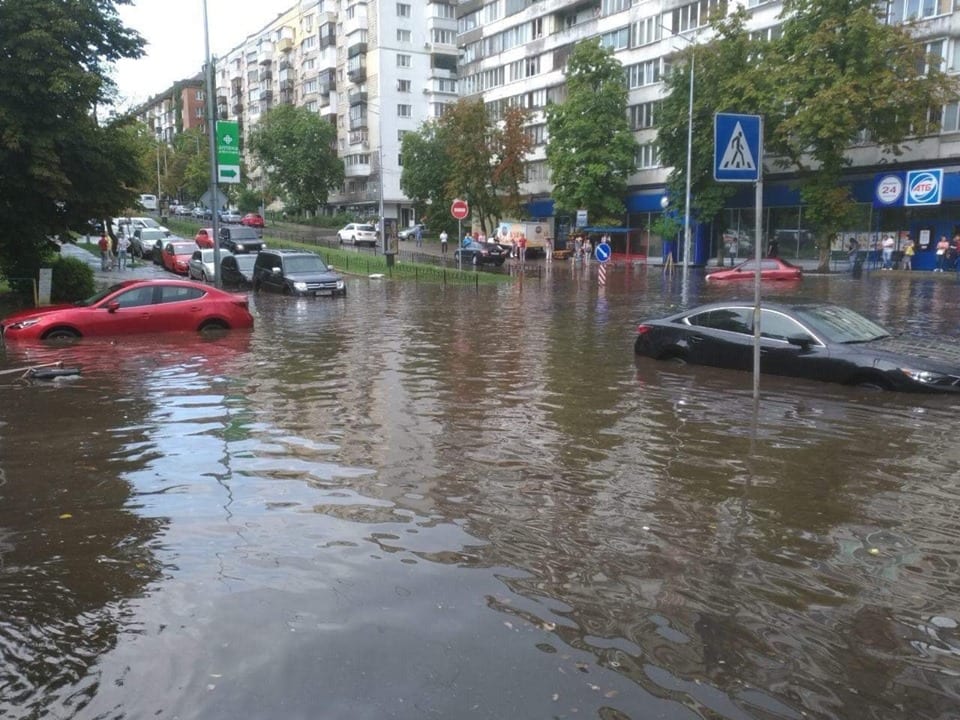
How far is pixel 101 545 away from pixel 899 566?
5.28m

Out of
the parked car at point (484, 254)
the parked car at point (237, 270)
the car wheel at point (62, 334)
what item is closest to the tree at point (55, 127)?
the car wheel at point (62, 334)

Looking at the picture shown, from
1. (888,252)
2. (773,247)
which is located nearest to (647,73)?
(773,247)

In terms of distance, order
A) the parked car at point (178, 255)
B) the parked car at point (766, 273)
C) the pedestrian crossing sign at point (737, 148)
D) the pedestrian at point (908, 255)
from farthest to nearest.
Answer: the pedestrian at point (908, 255)
the parked car at point (178, 255)
the parked car at point (766, 273)
the pedestrian crossing sign at point (737, 148)

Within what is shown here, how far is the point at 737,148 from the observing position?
30.2 ft

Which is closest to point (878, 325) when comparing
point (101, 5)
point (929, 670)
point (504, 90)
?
point (929, 670)

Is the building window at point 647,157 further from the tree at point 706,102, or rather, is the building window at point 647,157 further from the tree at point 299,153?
the tree at point 299,153

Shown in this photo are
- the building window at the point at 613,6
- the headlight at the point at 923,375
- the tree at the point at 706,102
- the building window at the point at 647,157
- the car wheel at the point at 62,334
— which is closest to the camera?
the headlight at the point at 923,375

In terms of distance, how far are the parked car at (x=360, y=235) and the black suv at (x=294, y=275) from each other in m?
32.4

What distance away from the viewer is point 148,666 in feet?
13.8

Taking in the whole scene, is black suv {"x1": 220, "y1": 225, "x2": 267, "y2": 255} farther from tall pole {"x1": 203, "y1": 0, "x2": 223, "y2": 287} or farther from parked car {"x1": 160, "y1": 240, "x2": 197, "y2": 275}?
tall pole {"x1": 203, "y1": 0, "x2": 223, "y2": 287}

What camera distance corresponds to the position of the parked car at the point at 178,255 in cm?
3866

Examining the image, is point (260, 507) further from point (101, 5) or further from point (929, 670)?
point (101, 5)

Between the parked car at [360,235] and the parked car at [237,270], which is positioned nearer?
the parked car at [237,270]

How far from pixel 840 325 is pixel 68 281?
71.4ft
